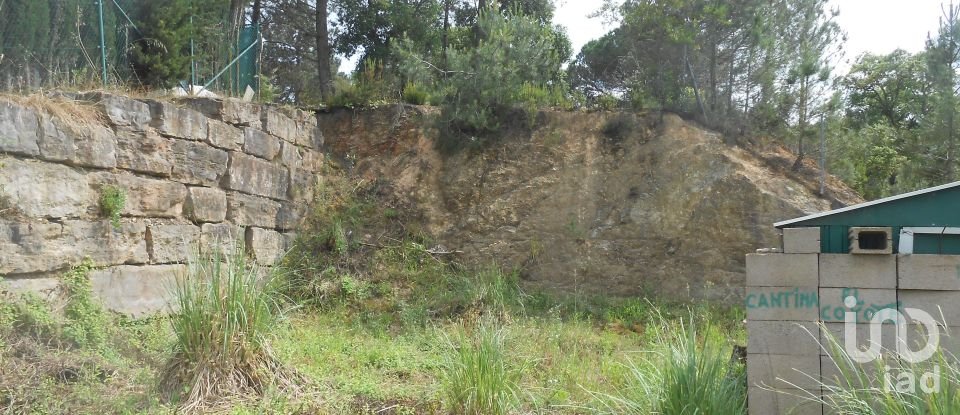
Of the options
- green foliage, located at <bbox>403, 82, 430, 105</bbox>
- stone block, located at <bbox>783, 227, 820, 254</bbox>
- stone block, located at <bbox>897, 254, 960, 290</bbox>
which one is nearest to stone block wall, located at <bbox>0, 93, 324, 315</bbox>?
green foliage, located at <bbox>403, 82, 430, 105</bbox>

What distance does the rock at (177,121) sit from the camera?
705cm

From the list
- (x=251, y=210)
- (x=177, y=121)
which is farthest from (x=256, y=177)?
(x=177, y=121)

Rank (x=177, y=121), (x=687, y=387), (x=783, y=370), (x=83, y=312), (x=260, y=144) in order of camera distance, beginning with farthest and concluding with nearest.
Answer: (x=260, y=144) < (x=177, y=121) < (x=83, y=312) < (x=783, y=370) < (x=687, y=387)

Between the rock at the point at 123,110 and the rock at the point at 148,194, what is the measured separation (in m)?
0.50

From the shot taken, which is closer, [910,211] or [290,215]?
[910,211]

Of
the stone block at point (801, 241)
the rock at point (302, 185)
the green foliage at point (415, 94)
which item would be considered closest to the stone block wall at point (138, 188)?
the rock at point (302, 185)

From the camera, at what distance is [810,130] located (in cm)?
997

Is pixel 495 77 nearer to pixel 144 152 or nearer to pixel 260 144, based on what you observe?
pixel 260 144

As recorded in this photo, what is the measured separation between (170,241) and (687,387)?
531 centimetres

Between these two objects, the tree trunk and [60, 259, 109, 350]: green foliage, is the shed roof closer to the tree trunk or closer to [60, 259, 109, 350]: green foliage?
[60, 259, 109, 350]: green foliage

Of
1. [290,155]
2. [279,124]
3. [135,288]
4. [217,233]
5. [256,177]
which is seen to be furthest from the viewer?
[290,155]

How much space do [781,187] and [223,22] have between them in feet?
25.9

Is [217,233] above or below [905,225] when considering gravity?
below

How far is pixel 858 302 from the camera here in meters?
4.57
